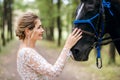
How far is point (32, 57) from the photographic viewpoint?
4.12 m

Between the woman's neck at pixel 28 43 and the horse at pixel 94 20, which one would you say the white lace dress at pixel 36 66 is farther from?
the horse at pixel 94 20

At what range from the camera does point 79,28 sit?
17.0 ft

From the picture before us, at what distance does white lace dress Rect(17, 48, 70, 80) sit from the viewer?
162 inches

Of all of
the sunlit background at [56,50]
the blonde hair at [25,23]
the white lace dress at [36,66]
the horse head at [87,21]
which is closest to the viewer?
the white lace dress at [36,66]

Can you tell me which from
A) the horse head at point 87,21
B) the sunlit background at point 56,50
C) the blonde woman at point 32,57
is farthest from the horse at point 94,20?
the sunlit background at point 56,50

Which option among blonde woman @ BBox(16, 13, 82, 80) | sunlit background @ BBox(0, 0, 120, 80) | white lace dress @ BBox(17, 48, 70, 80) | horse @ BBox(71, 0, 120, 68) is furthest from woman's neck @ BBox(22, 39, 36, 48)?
horse @ BBox(71, 0, 120, 68)

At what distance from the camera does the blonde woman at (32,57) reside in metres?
4.12

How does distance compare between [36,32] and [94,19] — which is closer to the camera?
[36,32]

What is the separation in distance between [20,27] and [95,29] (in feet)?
4.66

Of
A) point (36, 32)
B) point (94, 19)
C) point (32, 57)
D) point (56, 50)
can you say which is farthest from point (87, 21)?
point (56, 50)

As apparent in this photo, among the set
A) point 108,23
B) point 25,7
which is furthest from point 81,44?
point 25,7

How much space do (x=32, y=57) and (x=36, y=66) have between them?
0.38 ft

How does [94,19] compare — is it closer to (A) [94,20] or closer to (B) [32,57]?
(A) [94,20]

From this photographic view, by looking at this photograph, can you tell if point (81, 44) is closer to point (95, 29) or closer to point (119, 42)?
point (95, 29)
